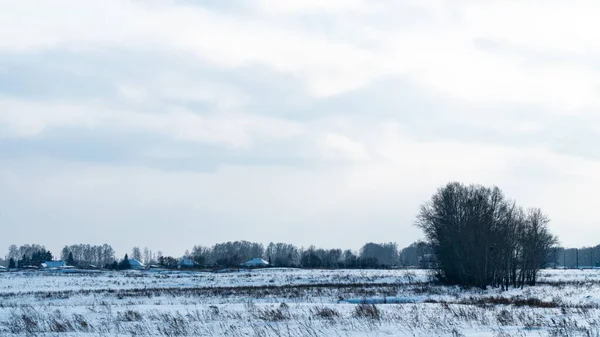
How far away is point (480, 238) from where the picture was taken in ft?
181

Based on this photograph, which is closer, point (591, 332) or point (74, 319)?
point (591, 332)

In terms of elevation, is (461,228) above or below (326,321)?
above

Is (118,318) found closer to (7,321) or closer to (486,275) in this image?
(7,321)

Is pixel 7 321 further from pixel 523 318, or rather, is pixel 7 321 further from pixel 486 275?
pixel 486 275

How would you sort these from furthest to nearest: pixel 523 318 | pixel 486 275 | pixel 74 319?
pixel 486 275
pixel 74 319
pixel 523 318

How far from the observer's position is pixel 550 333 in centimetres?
1568

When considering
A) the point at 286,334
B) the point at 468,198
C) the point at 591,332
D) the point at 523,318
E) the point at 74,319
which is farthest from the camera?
the point at 468,198

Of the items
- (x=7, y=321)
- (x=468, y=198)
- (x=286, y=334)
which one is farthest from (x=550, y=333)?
(x=468, y=198)

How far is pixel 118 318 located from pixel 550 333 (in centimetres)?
1382

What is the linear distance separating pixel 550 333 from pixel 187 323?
34.3 feet

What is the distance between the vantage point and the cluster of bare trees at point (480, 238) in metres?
54.9

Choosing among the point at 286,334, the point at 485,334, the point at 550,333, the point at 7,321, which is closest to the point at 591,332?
Result: the point at 550,333

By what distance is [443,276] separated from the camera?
201ft

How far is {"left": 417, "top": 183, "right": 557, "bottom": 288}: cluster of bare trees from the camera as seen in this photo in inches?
2163
